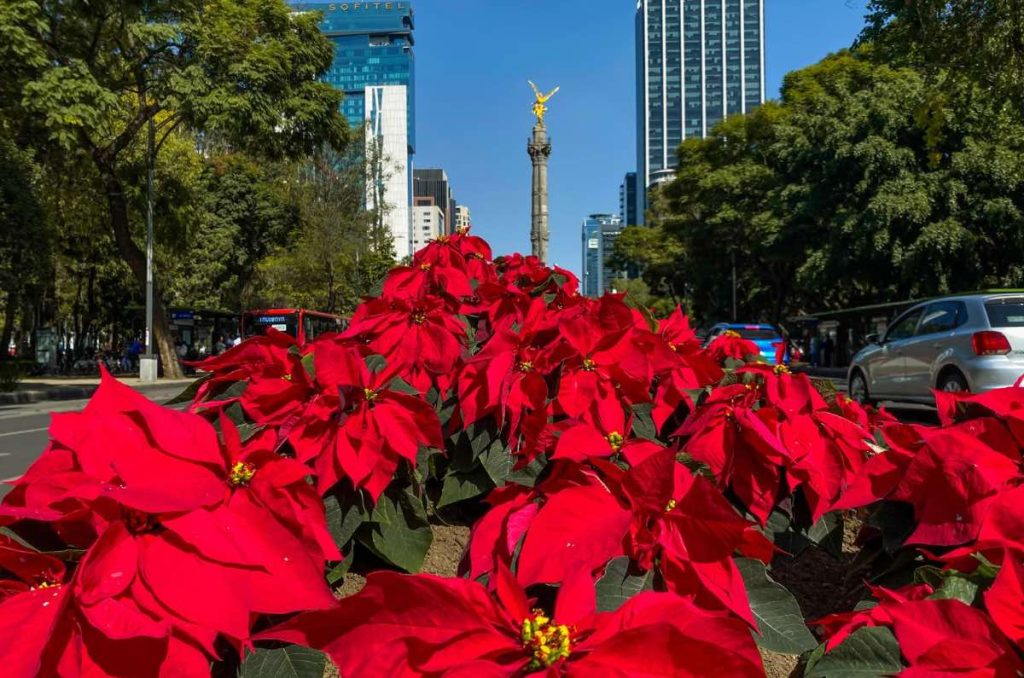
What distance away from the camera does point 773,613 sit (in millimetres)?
1036

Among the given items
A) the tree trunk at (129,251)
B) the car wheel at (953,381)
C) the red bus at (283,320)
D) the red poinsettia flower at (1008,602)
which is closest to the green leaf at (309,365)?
the red poinsettia flower at (1008,602)

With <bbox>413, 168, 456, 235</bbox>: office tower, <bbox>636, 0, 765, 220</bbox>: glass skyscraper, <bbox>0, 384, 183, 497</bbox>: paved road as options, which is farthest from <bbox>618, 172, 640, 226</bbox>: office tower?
<bbox>0, 384, 183, 497</bbox>: paved road

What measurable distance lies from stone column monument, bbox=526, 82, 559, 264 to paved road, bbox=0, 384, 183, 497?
27.0m

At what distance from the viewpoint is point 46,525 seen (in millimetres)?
958

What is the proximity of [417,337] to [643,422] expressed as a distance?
50 cm

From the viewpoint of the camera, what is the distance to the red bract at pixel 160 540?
0.71 m

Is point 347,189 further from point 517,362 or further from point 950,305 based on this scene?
point 517,362

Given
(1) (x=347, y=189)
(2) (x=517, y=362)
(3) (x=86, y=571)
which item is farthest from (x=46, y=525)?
(1) (x=347, y=189)

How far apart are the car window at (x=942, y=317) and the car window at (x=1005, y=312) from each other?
30 centimetres

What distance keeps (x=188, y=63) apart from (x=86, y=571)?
63.0ft

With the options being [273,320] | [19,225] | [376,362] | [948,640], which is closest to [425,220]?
[273,320]

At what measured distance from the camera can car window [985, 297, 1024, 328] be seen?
26.8ft

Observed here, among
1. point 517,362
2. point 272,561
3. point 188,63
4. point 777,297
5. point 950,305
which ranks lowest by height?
point 272,561

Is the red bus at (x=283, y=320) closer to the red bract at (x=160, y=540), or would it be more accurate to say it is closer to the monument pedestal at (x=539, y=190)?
the monument pedestal at (x=539, y=190)
